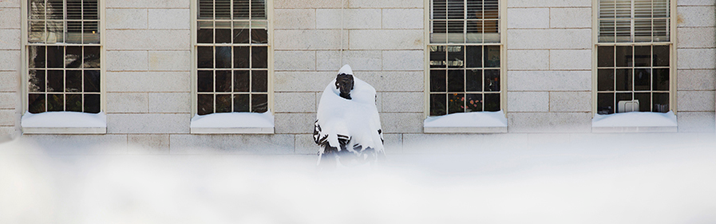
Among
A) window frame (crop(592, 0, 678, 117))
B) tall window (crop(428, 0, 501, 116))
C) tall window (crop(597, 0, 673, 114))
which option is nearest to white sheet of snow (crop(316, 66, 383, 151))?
tall window (crop(428, 0, 501, 116))

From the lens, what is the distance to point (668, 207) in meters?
7.93

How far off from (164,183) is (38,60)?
3.52m

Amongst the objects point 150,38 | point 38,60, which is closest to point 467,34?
point 150,38

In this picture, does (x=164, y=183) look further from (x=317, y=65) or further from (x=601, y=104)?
(x=601, y=104)

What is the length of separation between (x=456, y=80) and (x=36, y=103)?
821cm

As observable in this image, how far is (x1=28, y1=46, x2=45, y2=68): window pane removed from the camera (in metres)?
10.9

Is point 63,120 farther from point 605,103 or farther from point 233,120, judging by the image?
point 605,103

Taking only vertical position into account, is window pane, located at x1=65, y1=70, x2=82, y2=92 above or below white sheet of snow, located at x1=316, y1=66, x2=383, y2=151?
above

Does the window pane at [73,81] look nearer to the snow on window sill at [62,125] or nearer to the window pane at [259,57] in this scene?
the snow on window sill at [62,125]

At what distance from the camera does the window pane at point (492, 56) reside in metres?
10.8

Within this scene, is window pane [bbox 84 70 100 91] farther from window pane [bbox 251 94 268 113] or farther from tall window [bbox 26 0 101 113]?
window pane [bbox 251 94 268 113]

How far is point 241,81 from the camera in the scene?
11.0m

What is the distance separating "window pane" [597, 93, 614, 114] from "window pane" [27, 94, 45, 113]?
1085cm

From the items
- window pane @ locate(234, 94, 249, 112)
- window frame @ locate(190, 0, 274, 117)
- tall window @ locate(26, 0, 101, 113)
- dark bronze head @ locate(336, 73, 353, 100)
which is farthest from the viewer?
window pane @ locate(234, 94, 249, 112)
